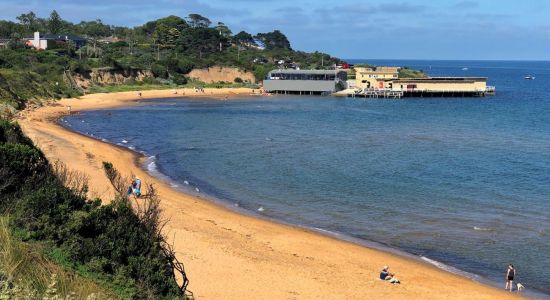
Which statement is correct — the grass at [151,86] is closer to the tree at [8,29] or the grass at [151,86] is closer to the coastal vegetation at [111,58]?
the coastal vegetation at [111,58]

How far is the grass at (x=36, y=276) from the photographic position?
881 centimetres

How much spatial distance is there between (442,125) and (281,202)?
144 feet

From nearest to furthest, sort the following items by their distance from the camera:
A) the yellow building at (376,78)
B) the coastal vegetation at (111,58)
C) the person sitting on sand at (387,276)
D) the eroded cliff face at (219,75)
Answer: the person sitting on sand at (387,276)
the coastal vegetation at (111,58)
the yellow building at (376,78)
the eroded cliff face at (219,75)

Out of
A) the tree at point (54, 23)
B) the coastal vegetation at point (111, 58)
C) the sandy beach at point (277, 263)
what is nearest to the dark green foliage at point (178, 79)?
the coastal vegetation at point (111, 58)

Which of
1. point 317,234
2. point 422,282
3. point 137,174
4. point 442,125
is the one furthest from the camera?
point 442,125

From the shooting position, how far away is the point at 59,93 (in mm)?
95125

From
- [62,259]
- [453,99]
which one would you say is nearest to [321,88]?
[453,99]

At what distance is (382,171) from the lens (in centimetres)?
4009

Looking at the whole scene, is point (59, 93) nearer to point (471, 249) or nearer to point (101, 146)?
point (101, 146)

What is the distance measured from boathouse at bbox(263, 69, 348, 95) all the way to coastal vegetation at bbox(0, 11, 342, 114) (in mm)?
19814

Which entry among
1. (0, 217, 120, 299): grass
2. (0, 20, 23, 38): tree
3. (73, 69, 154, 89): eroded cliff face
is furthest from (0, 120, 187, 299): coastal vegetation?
(0, 20, 23, 38): tree

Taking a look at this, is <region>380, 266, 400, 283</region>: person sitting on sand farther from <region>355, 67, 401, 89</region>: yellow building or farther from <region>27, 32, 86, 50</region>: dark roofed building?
<region>27, 32, 86, 50</region>: dark roofed building

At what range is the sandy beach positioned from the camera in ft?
61.4

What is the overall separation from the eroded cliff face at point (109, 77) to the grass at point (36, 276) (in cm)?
10411
